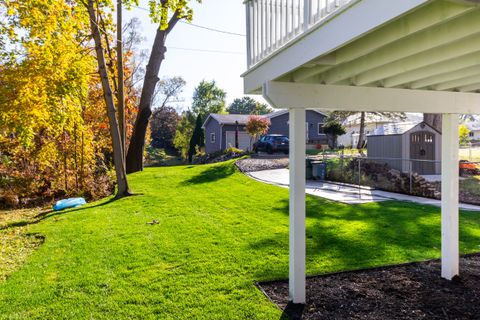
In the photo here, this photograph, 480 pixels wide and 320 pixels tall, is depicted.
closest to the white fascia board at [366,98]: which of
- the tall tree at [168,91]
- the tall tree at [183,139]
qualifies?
the tall tree at [183,139]

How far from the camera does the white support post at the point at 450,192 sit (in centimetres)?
374

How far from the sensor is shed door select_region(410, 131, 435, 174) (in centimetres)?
1189

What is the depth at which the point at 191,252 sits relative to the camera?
4.82 m

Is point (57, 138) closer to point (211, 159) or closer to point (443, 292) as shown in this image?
point (443, 292)

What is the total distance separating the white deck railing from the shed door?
9.93 metres

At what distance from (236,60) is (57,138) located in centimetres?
1509

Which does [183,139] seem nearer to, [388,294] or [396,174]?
[396,174]

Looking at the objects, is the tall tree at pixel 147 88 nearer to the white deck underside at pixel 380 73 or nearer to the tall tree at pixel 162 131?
the white deck underside at pixel 380 73

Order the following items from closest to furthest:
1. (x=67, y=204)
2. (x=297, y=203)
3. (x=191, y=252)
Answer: (x=297, y=203)
(x=191, y=252)
(x=67, y=204)

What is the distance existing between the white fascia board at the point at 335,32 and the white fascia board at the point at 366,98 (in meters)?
0.21

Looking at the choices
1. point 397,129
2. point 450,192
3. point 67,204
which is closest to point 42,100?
point 67,204

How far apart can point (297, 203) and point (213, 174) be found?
388 inches

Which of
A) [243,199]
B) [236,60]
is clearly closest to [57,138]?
[243,199]

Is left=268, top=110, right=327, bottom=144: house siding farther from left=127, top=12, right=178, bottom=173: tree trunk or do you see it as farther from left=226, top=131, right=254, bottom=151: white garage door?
left=127, top=12, right=178, bottom=173: tree trunk
